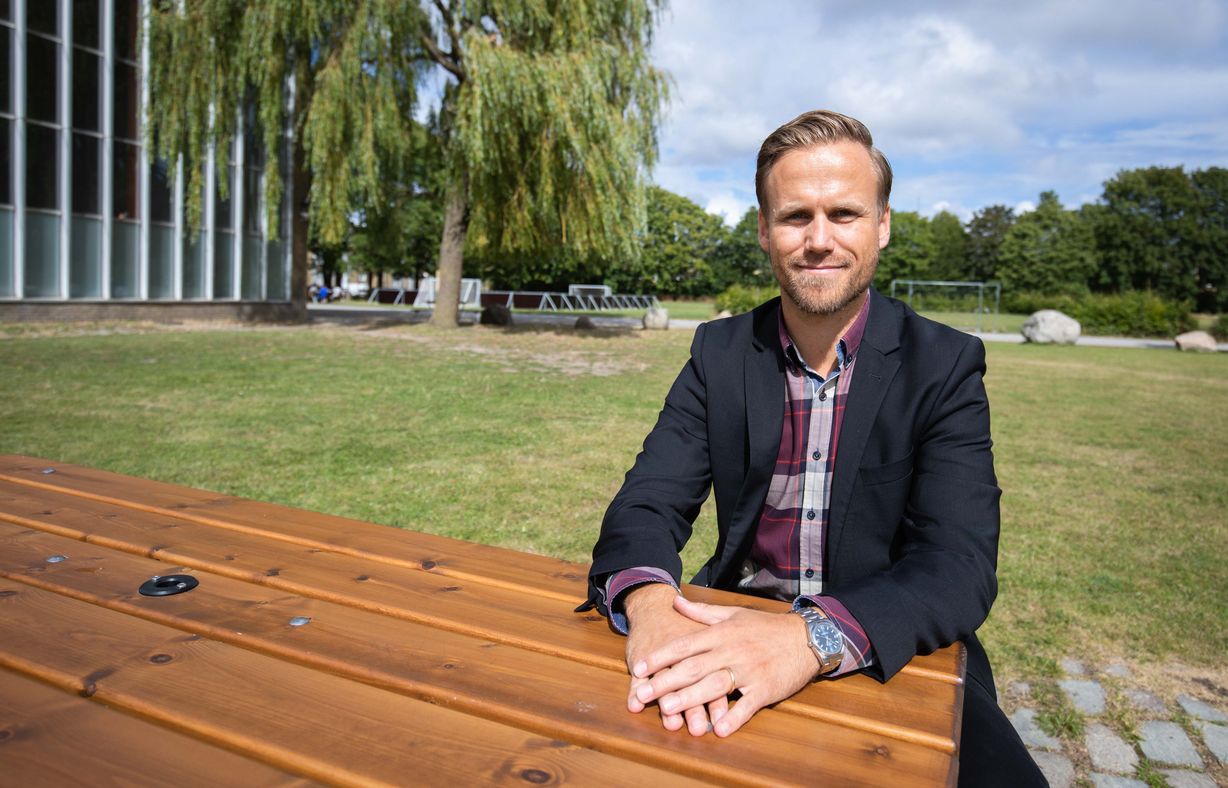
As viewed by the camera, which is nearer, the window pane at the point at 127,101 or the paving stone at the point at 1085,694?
the paving stone at the point at 1085,694

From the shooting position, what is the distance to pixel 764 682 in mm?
1359

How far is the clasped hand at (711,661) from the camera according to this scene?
130 centimetres

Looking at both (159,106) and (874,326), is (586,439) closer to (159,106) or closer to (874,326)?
(874,326)

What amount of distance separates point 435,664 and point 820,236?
3.83 ft

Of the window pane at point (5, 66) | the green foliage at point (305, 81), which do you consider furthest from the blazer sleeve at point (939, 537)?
the window pane at point (5, 66)

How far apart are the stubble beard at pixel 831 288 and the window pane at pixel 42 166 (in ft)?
63.0

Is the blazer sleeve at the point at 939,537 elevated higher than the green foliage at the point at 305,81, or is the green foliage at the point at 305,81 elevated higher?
the green foliage at the point at 305,81

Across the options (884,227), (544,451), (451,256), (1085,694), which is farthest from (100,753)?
(451,256)

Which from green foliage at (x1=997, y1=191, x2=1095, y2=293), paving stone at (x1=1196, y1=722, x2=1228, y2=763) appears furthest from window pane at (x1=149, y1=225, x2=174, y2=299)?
green foliage at (x1=997, y1=191, x2=1095, y2=293)

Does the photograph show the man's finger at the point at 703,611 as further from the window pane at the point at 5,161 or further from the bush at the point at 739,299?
the bush at the point at 739,299

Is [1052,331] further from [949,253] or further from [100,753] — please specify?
[949,253]

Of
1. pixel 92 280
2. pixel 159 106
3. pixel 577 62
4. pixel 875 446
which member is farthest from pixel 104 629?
pixel 92 280

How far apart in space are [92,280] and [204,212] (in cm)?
291

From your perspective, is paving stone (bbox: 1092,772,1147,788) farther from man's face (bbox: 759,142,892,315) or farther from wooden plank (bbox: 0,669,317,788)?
wooden plank (bbox: 0,669,317,788)
